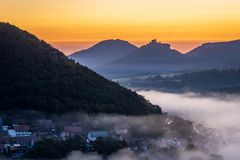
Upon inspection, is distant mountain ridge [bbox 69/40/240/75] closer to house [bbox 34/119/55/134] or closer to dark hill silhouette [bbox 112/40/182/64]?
dark hill silhouette [bbox 112/40/182/64]

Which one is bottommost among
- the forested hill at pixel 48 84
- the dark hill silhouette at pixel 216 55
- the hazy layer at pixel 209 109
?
the hazy layer at pixel 209 109

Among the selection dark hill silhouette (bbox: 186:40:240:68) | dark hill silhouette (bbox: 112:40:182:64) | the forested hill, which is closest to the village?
the forested hill

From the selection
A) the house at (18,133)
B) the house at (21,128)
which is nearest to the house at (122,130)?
the house at (21,128)

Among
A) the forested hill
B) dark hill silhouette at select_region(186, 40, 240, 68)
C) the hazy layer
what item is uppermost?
the forested hill

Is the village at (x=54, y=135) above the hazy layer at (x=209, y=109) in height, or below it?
above

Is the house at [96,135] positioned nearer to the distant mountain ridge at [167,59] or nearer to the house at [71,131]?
the house at [71,131]

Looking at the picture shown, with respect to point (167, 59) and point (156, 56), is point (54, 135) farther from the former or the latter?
point (156, 56)

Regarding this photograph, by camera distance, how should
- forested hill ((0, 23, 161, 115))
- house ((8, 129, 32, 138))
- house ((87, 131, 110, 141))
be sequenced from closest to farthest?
1. house ((8, 129, 32, 138))
2. house ((87, 131, 110, 141))
3. forested hill ((0, 23, 161, 115))

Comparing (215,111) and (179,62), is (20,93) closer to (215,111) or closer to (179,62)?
(215,111)
